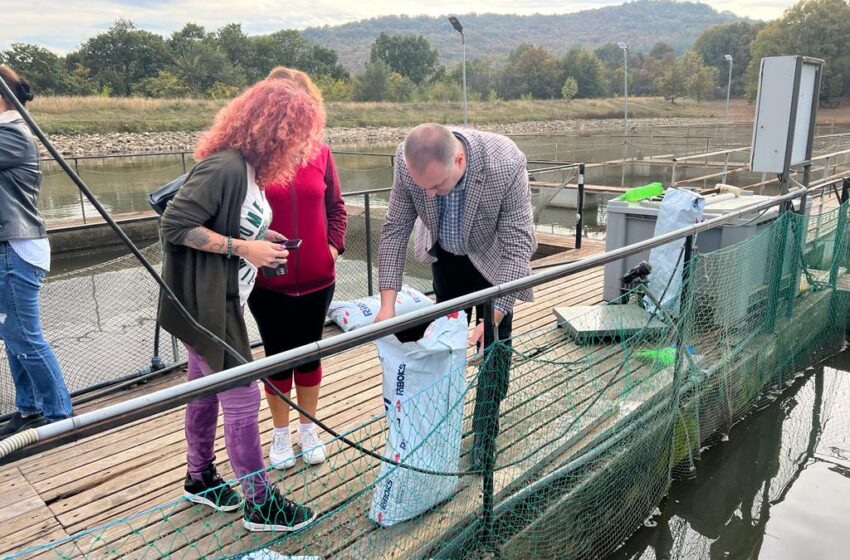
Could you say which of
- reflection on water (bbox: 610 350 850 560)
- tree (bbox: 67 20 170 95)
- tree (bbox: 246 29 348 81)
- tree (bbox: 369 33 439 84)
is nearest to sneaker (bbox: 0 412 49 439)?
reflection on water (bbox: 610 350 850 560)

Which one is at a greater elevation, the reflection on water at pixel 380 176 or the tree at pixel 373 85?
the tree at pixel 373 85

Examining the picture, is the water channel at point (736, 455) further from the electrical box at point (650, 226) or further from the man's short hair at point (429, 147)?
the man's short hair at point (429, 147)

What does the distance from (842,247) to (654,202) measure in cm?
183

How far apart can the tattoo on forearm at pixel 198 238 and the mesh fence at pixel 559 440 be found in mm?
723

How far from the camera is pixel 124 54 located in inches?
2409

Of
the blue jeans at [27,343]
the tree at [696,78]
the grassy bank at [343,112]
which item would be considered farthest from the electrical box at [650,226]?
the tree at [696,78]

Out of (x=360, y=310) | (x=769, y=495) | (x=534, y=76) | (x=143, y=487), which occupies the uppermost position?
(x=534, y=76)

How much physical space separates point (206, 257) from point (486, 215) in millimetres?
1010

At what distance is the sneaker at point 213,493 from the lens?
88.9 inches

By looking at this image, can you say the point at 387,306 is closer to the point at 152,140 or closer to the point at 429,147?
the point at 429,147

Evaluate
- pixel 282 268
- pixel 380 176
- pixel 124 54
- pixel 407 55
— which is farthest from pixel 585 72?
pixel 282 268

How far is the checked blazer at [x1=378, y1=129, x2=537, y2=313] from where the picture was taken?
7.44ft

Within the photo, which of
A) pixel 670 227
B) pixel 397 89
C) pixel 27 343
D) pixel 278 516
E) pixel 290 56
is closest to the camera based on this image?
pixel 278 516

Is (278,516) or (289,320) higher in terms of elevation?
(289,320)
